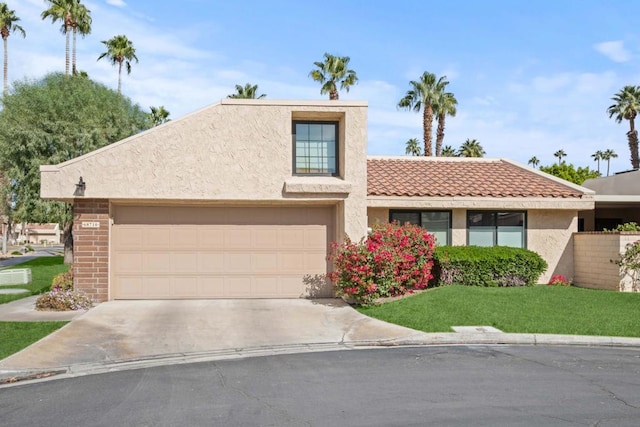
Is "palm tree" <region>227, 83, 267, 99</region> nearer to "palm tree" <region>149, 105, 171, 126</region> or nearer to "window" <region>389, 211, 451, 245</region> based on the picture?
"palm tree" <region>149, 105, 171, 126</region>

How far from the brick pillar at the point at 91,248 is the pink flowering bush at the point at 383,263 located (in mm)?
5697

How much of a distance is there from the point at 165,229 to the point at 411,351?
25.5 ft

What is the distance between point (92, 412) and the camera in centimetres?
666

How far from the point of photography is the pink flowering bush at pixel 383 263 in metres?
13.6

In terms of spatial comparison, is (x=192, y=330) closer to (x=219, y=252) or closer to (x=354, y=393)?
(x=219, y=252)

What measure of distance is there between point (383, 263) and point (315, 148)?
3761 mm

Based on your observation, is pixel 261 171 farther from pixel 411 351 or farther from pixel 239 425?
pixel 239 425

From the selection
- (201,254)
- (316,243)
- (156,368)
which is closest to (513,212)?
(316,243)

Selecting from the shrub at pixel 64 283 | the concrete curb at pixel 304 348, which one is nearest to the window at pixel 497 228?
the concrete curb at pixel 304 348

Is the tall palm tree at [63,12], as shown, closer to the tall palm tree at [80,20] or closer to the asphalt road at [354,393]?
the tall palm tree at [80,20]

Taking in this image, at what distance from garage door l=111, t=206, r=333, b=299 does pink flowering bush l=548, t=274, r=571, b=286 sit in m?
6.96

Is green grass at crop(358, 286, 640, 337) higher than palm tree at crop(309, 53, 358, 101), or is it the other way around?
palm tree at crop(309, 53, 358, 101)

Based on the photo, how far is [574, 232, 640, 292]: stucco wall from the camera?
15977 millimetres

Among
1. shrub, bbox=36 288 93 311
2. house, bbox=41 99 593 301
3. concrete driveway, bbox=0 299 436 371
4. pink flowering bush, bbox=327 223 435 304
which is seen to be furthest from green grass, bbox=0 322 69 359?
pink flowering bush, bbox=327 223 435 304
